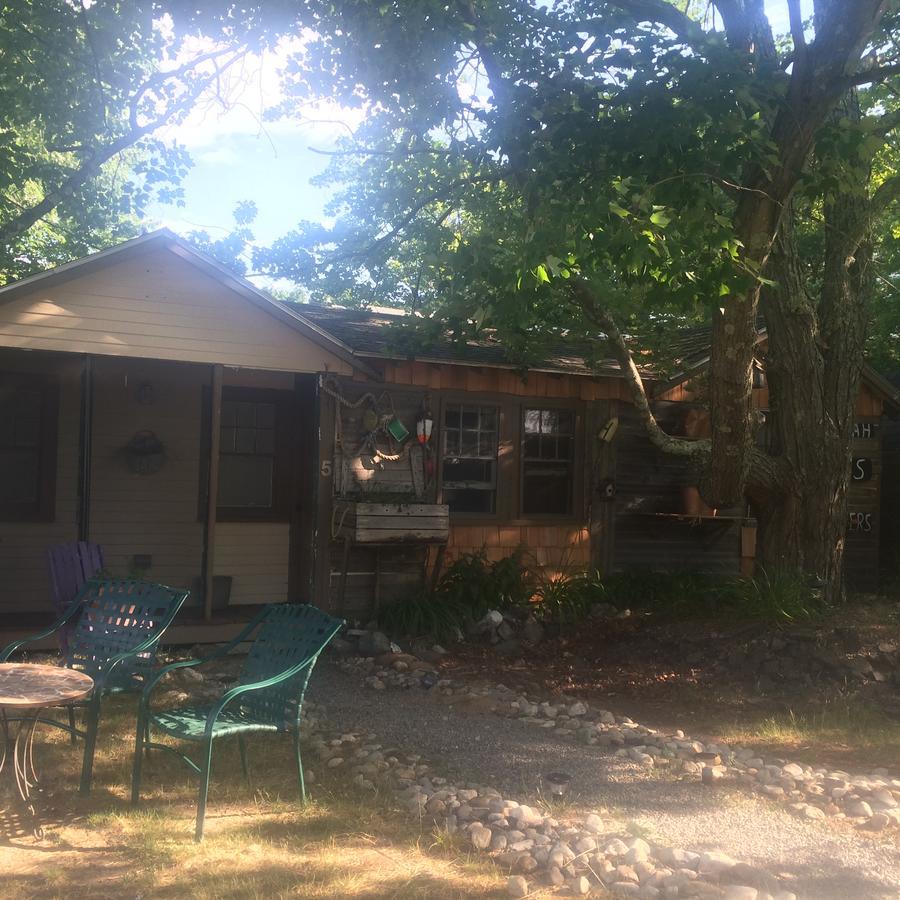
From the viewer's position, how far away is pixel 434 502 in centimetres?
1027

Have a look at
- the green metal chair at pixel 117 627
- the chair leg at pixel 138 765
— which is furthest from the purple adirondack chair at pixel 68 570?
the chair leg at pixel 138 765

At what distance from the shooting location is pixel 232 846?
14.1ft

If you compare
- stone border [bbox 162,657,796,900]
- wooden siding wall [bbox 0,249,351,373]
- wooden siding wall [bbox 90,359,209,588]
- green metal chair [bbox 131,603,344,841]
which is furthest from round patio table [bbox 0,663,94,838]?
wooden siding wall [bbox 90,359,209,588]

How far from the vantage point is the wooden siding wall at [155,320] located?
25.8 ft

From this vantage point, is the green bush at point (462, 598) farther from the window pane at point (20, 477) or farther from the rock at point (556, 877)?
the rock at point (556, 877)

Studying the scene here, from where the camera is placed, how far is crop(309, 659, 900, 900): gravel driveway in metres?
4.09

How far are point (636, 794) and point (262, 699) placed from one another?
2.10m

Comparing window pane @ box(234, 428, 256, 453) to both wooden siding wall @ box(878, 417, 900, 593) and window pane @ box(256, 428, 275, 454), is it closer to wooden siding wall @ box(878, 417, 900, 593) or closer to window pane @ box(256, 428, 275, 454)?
window pane @ box(256, 428, 275, 454)

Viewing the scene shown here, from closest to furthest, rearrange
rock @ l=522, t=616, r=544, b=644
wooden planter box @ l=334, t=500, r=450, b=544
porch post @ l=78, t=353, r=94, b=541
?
porch post @ l=78, t=353, r=94, b=541 → wooden planter box @ l=334, t=500, r=450, b=544 → rock @ l=522, t=616, r=544, b=644

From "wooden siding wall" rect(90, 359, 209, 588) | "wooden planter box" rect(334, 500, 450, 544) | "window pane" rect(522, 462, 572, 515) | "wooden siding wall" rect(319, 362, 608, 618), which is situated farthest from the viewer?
"window pane" rect(522, 462, 572, 515)

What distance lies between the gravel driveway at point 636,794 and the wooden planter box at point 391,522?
83.2 inches

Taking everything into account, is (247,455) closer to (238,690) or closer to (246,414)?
(246,414)

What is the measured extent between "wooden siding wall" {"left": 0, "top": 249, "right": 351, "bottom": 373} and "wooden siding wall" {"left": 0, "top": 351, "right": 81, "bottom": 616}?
1511 millimetres

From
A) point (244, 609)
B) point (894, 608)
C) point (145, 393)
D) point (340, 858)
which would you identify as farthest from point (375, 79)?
point (340, 858)
